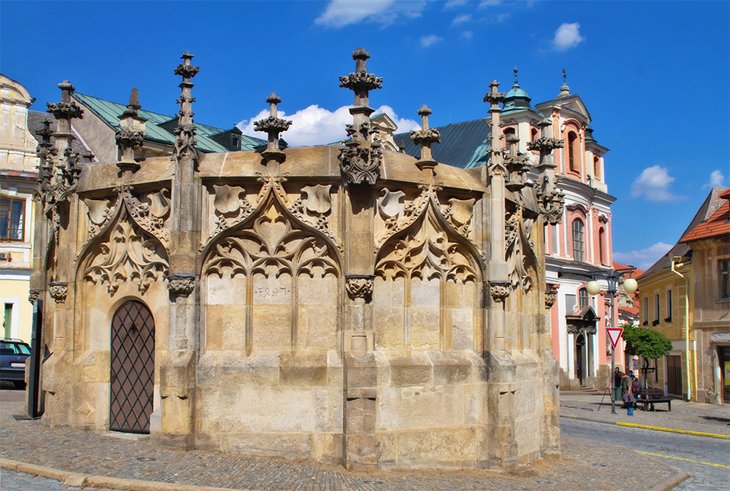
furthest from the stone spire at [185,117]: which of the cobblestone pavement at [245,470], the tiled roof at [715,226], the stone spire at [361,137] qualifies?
the tiled roof at [715,226]

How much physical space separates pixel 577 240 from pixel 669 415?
25345mm

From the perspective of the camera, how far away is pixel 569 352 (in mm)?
52844

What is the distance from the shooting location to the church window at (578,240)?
5519cm

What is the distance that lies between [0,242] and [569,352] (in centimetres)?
3425

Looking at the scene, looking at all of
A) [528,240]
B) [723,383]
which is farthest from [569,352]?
[528,240]

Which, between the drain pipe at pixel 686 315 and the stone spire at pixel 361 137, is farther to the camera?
the drain pipe at pixel 686 315

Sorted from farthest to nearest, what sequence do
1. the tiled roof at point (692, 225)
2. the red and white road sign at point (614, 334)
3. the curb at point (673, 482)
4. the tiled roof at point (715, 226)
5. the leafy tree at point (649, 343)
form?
the tiled roof at point (692, 225) < the leafy tree at point (649, 343) < the tiled roof at point (715, 226) < the red and white road sign at point (614, 334) < the curb at point (673, 482)

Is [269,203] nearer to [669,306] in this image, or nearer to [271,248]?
[271,248]

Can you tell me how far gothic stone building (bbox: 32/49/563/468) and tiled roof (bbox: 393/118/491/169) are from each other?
129 ft

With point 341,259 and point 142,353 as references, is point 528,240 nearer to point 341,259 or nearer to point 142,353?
point 341,259

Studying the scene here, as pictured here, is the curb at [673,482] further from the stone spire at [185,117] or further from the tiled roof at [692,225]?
the tiled roof at [692,225]

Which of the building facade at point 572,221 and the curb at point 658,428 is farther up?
the building facade at point 572,221

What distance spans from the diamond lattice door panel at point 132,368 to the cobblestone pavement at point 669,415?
1843cm

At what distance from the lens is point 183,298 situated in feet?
43.0
